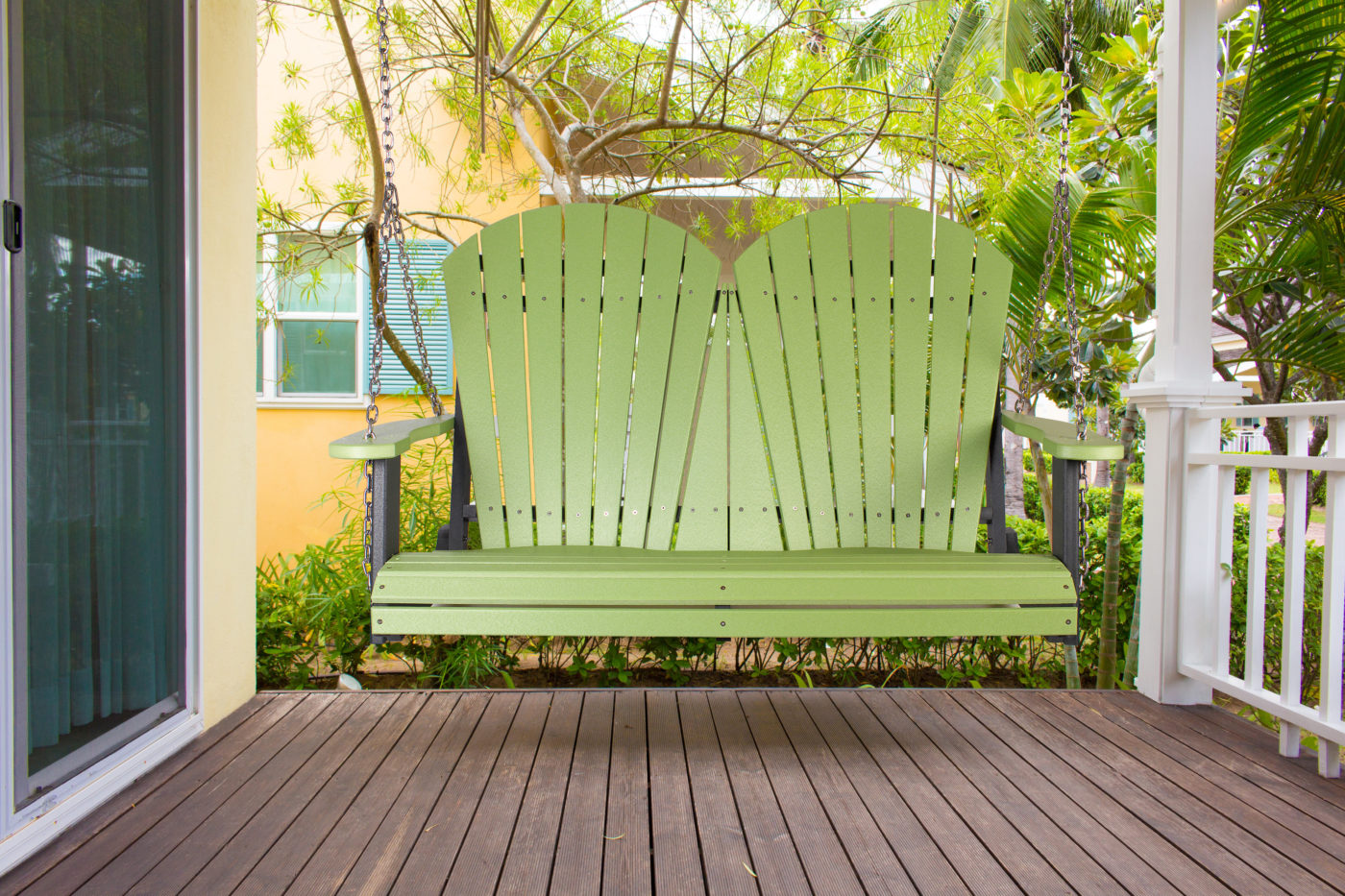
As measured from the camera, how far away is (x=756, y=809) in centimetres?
143

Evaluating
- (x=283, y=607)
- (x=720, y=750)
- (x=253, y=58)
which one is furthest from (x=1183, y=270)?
(x=283, y=607)

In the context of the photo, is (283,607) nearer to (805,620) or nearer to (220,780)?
(220,780)

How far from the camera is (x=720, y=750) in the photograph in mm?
1704

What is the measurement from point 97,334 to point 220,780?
0.88 m

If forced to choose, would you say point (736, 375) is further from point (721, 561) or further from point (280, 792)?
point (280, 792)

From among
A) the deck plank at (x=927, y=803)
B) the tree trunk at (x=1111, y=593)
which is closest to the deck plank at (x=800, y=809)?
the deck plank at (x=927, y=803)

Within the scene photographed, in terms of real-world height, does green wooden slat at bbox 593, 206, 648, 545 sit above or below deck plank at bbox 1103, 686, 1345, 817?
above

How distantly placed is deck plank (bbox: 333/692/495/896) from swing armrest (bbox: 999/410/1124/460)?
4.45 ft

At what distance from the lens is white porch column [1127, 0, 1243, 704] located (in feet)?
6.53

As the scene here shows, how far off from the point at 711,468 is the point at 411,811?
1.01m

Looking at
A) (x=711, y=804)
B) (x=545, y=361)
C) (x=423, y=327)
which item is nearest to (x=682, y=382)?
(x=545, y=361)

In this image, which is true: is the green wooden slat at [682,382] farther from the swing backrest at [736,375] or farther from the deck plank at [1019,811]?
the deck plank at [1019,811]

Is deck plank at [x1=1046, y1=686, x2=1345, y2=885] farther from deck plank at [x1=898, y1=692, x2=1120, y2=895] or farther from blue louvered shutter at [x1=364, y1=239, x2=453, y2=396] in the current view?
blue louvered shutter at [x1=364, y1=239, x2=453, y2=396]

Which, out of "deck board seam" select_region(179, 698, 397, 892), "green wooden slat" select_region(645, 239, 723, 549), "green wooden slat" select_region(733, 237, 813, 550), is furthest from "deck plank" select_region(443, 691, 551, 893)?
"green wooden slat" select_region(733, 237, 813, 550)
